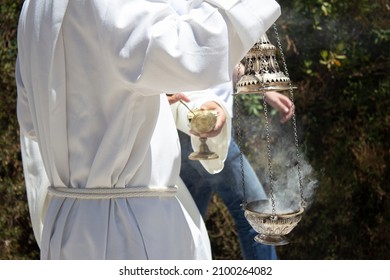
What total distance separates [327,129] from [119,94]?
8.34ft

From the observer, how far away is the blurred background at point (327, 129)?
4.41 metres

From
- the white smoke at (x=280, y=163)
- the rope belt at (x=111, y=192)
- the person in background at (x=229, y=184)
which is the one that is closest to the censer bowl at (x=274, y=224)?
the white smoke at (x=280, y=163)

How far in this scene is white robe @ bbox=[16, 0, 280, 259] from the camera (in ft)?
6.70

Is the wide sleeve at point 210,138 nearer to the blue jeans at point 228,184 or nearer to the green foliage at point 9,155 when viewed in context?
the blue jeans at point 228,184

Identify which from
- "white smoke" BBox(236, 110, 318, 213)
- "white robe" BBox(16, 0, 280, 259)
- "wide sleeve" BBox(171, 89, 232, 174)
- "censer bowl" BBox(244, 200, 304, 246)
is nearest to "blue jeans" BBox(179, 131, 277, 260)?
"white smoke" BBox(236, 110, 318, 213)

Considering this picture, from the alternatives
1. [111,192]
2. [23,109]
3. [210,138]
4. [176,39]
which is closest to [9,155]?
[210,138]

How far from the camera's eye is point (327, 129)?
453 cm

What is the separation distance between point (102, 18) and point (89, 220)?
0.56 meters

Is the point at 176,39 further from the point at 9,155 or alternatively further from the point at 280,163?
the point at 9,155

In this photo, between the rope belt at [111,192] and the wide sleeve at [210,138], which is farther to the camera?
the wide sleeve at [210,138]

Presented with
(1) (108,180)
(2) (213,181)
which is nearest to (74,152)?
(1) (108,180)

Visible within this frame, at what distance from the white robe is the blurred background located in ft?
6.88

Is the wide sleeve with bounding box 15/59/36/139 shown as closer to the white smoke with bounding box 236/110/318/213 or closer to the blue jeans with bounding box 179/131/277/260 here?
the white smoke with bounding box 236/110/318/213

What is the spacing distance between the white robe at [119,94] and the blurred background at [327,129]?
210 cm
